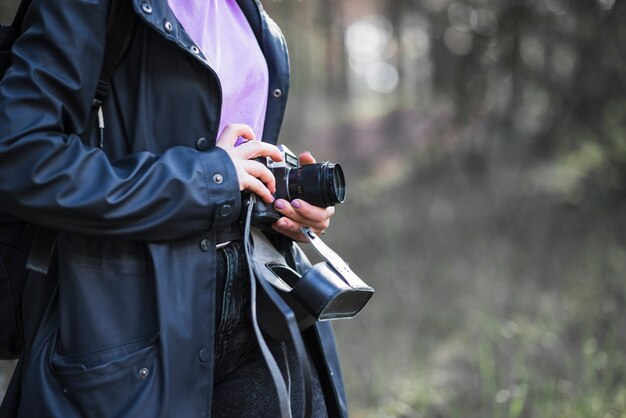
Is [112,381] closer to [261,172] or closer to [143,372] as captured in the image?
[143,372]

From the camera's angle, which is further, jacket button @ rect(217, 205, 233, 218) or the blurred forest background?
the blurred forest background

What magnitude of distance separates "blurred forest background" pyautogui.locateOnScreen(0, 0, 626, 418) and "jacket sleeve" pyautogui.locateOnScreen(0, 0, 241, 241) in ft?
6.89

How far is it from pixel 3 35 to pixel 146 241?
0.52m

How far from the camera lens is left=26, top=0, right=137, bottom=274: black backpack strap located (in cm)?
137

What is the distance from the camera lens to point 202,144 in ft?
4.79

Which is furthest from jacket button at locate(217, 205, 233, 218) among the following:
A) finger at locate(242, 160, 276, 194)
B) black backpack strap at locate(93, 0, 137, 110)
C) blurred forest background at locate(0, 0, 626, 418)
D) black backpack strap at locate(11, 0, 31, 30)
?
blurred forest background at locate(0, 0, 626, 418)

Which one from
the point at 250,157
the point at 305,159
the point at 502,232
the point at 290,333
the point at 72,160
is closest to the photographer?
the point at 72,160

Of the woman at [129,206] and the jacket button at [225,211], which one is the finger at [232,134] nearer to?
the woman at [129,206]

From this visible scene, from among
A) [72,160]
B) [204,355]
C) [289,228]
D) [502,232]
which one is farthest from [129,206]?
[502,232]

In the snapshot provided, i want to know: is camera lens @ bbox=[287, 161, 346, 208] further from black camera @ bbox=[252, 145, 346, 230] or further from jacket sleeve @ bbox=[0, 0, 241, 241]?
jacket sleeve @ bbox=[0, 0, 241, 241]

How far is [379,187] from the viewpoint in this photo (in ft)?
30.8

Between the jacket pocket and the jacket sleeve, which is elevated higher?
the jacket sleeve

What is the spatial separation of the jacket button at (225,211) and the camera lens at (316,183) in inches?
8.7

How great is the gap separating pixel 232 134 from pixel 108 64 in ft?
0.98
